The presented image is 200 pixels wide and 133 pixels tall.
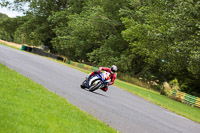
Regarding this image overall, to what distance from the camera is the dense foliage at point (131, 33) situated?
82.8 ft

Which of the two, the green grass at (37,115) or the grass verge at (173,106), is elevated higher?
the green grass at (37,115)

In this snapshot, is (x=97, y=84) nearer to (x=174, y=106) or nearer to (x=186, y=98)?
(x=174, y=106)

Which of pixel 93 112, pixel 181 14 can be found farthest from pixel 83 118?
pixel 181 14

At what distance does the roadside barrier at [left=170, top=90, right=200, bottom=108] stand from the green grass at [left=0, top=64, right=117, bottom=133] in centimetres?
2028

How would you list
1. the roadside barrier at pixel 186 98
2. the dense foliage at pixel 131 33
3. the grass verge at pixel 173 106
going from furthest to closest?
1. the roadside barrier at pixel 186 98
2. the dense foliage at pixel 131 33
3. the grass verge at pixel 173 106

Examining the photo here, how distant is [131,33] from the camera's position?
3350cm

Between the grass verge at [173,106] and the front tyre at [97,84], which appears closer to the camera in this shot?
the front tyre at [97,84]

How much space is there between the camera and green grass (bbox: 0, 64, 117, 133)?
210 inches

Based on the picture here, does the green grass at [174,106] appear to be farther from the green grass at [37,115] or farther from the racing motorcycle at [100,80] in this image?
the green grass at [37,115]

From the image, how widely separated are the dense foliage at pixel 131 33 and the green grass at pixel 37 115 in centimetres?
1670

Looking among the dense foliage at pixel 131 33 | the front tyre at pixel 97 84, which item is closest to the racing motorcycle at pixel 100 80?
the front tyre at pixel 97 84

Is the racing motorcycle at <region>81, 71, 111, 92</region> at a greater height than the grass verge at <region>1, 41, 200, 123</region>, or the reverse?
the racing motorcycle at <region>81, 71, 111, 92</region>

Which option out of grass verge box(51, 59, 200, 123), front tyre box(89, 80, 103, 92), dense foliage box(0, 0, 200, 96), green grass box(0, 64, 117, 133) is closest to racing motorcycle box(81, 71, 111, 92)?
front tyre box(89, 80, 103, 92)

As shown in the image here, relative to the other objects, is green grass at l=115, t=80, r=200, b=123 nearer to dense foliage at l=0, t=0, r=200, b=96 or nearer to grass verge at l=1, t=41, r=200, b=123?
grass verge at l=1, t=41, r=200, b=123
